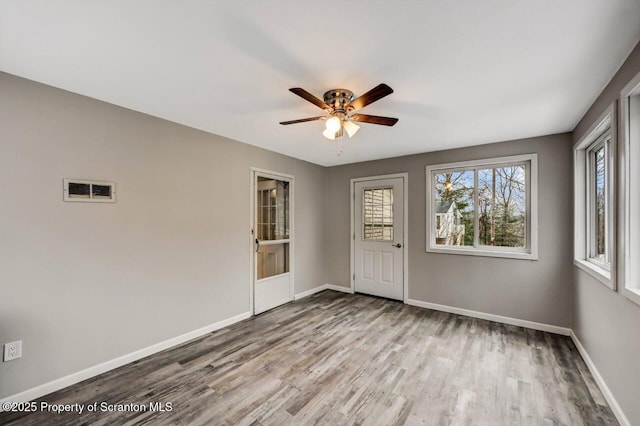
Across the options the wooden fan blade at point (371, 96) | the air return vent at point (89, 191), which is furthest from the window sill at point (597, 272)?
the air return vent at point (89, 191)

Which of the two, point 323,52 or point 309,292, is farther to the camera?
point 309,292

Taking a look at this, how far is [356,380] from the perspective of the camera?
7.70ft

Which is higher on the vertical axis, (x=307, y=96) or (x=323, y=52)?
(x=323, y=52)

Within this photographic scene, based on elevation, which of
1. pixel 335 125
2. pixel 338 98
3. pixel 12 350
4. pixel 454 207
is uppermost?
pixel 338 98

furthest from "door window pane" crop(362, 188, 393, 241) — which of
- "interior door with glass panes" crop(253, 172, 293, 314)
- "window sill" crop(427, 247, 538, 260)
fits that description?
"interior door with glass panes" crop(253, 172, 293, 314)

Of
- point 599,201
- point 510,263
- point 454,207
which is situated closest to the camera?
point 599,201

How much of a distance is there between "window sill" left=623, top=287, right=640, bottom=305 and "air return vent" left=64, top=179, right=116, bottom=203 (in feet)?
12.8

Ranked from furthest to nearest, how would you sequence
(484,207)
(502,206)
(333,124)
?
(484,207)
(502,206)
(333,124)

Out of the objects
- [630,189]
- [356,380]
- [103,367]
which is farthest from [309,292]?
[630,189]

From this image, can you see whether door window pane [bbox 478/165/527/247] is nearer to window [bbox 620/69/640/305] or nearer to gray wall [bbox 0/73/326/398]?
window [bbox 620/69/640/305]

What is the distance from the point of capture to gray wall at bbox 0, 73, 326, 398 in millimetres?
2045

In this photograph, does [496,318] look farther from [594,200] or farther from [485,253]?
[594,200]

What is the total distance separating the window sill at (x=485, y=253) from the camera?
345cm

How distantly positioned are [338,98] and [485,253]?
9.63ft
